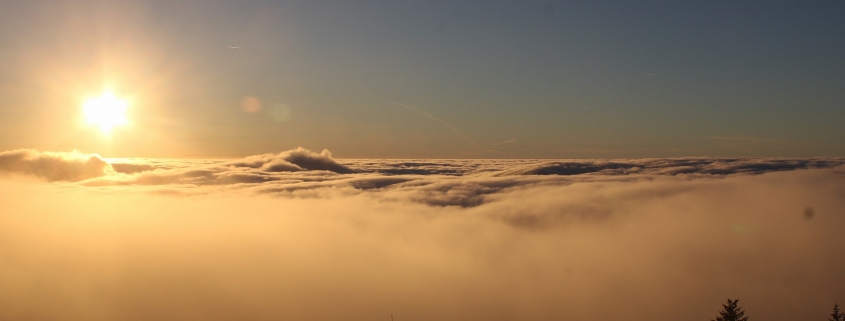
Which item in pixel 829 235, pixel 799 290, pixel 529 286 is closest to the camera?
pixel 529 286

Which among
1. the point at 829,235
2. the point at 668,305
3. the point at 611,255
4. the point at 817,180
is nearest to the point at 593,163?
the point at 817,180

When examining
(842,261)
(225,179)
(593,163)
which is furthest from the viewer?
(593,163)

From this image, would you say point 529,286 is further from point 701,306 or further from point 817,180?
point 817,180

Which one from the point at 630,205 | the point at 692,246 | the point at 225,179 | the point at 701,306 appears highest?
the point at 225,179

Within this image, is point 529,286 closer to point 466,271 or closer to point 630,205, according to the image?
point 466,271

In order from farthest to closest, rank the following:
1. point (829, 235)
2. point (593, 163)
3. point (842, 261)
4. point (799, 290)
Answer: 1. point (593, 163)
2. point (829, 235)
3. point (842, 261)
4. point (799, 290)

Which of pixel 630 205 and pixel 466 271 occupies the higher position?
pixel 630 205

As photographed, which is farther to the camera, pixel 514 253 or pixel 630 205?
pixel 630 205

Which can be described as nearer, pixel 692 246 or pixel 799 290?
pixel 799 290

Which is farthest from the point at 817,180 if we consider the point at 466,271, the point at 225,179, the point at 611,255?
the point at 225,179
